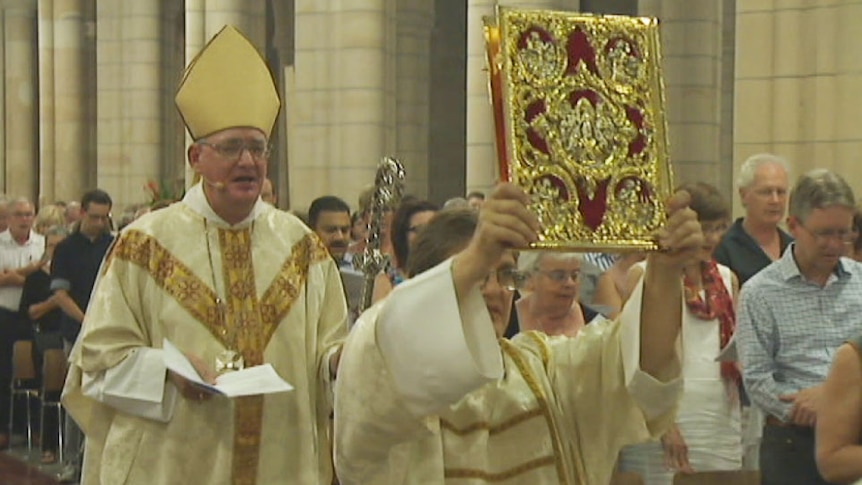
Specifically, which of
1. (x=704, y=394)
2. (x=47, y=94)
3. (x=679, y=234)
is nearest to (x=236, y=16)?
(x=47, y=94)

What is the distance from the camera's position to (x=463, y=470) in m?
3.75

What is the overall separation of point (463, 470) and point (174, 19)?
19017 millimetres

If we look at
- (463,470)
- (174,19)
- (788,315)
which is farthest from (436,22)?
(463,470)

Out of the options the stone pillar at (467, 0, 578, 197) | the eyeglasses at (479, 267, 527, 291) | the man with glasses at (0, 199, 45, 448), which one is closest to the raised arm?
the eyeglasses at (479, 267, 527, 291)

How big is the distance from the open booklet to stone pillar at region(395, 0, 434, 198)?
12.4 m

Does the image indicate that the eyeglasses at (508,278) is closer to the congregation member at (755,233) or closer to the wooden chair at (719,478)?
the wooden chair at (719,478)

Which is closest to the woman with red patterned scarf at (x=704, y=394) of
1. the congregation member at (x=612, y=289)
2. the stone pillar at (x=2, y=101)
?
the congregation member at (x=612, y=289)

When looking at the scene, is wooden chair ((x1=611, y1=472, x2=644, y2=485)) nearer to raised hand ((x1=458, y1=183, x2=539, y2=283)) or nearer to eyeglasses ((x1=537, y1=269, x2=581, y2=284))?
eyeglasses ((x1=537, y1=269, x2=581, y2=284))

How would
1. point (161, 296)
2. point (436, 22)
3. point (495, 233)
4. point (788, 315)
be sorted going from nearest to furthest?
1. point (495, 233)
2. point (161, 296)
3. point (788, 315)
4. point (436, 22)

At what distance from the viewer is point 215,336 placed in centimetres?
527

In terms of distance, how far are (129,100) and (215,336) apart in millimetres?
15805

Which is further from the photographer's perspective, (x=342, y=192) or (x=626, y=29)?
(x=342, y=192)

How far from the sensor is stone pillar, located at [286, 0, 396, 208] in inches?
566

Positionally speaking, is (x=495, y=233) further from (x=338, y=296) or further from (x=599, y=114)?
(x=338, y=296)
